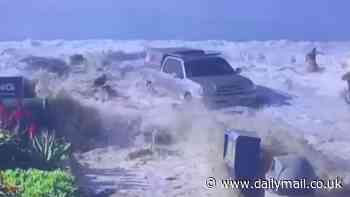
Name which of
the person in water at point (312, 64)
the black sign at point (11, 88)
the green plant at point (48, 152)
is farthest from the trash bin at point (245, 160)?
the person in water at point (312, 64)

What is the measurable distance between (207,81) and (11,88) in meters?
5.99

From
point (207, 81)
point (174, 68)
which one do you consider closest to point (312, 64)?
point (174, 68)

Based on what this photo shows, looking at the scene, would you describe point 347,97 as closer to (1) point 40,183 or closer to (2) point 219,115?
(2) point 219,115

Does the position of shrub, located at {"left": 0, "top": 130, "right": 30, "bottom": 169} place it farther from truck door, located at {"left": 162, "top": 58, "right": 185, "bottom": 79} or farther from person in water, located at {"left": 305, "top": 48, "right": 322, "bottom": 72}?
person in water, located at {"left": 305, "top": 48, "right": 322, "bottom": 72}

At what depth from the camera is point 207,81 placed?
17.5 m

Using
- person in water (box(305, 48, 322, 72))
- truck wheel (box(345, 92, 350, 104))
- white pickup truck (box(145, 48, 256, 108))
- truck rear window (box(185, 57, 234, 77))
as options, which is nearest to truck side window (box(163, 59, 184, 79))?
white pickup truck (box(145, 48, 256, 108))

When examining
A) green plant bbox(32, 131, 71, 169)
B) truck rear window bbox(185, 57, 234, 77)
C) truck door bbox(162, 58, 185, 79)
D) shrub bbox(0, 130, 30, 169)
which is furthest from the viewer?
truck door bbox(162, 58, 185, 79)

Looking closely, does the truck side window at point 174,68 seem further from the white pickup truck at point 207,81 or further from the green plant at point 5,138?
the green plant at point 5,138

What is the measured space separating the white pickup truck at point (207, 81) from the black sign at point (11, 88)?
212 inches

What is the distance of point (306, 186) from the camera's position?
30.1ft

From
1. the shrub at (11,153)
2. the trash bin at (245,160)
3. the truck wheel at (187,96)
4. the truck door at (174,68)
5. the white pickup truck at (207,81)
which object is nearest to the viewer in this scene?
the trash bin at (245,160)

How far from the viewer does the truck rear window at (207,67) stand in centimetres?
1838

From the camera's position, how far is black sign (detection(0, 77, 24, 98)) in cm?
1334

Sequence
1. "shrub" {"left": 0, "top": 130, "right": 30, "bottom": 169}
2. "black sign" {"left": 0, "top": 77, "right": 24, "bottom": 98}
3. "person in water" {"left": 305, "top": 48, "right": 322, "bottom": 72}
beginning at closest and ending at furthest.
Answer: "shrub" {"left": 0, "top": 130, "right": 30, "bottom": 169}, "black sign" {"left": 0, "top": 77, "right": 24, "bottom": 98}, "person in water" {"left": 305, "top": 48, "right": 322, "bottom": 72}
